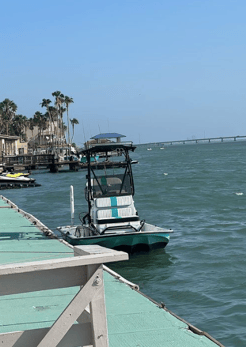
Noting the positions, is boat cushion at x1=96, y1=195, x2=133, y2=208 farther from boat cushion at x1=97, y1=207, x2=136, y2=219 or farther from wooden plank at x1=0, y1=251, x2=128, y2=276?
wooden plank at x1=0, y1=251, x2=128, y2=276

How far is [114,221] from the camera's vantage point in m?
16.9

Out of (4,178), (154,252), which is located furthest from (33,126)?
(154,252)

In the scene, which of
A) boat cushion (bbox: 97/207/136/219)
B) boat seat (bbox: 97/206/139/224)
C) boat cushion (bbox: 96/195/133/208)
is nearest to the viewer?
boat seat (bbox: 97/206/139/224)

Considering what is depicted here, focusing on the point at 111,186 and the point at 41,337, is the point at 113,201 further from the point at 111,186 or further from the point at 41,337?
the point at 41,337

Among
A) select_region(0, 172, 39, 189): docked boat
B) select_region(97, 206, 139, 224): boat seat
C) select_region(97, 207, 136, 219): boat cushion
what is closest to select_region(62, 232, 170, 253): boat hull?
select_region(97, 206, 139, 224): boat seat

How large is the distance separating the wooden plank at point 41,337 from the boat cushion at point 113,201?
1340 centimetres

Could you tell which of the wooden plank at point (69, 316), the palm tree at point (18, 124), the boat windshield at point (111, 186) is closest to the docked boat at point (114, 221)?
the boat windshield at point (111, 186)

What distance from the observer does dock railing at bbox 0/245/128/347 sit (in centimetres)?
360

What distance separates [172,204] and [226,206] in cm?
349

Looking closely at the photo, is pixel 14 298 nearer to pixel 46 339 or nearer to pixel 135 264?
pixel 46 339

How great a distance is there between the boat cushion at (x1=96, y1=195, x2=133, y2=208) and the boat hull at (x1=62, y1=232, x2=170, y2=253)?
52.7 inches

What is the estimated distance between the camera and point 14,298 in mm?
8992

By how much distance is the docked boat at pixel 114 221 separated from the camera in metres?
16.2

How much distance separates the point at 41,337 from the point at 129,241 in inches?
500
